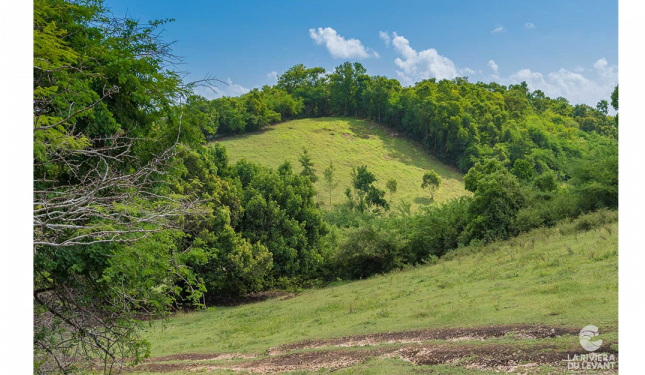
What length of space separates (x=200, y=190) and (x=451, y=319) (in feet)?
66.4

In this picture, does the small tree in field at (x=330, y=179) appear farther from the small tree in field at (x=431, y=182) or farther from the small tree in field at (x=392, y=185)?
the small tree in field at (x=431, y=182)

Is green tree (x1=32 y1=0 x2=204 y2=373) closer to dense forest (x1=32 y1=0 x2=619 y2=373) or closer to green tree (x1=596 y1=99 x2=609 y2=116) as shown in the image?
dense forest (x1=32 y1=0 x2=619 y2=373)

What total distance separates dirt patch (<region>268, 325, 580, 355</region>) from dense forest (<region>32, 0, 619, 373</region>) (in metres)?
3.88

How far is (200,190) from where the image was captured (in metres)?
28.1

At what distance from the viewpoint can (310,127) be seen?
7662 cm

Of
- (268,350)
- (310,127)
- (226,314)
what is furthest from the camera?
(310,127)

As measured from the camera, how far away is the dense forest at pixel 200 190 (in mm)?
6598

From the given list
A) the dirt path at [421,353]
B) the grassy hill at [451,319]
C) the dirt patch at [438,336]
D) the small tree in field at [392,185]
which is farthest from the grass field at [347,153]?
the dirt path at [421,353]

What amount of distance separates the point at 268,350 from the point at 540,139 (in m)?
75.7

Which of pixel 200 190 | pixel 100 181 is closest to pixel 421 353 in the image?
pixel 100 181

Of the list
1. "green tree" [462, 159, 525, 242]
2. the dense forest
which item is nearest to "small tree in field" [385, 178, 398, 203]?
the dense forest
